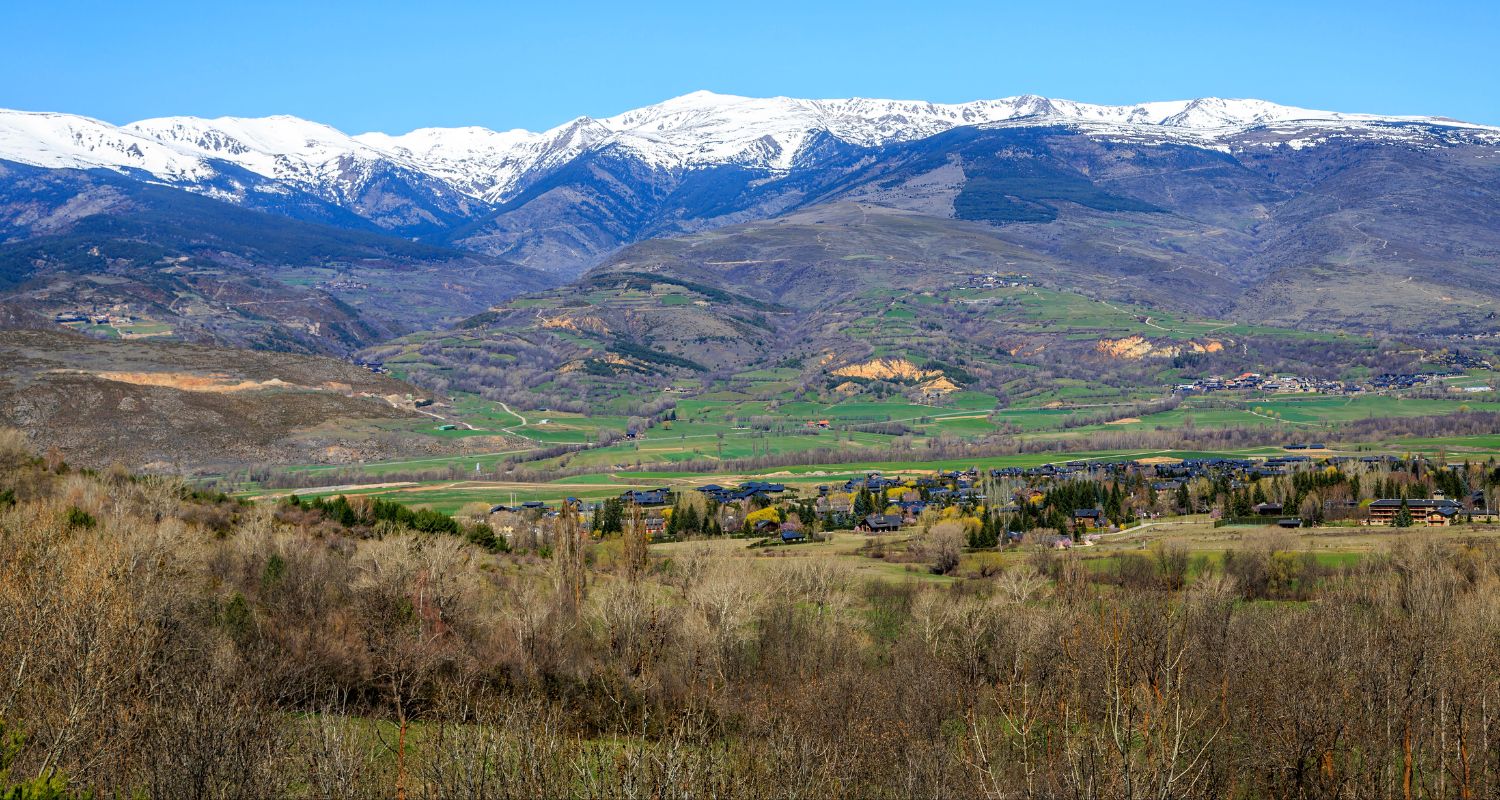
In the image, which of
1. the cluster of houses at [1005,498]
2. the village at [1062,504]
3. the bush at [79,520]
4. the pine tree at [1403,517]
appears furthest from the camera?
the cluster of houses at [1005,498]

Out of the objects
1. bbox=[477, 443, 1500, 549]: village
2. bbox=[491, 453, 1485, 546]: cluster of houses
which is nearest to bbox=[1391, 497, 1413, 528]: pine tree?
bbox=[477, 443, 1500, 549]: village

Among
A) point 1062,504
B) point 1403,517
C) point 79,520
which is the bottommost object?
point 1403,517

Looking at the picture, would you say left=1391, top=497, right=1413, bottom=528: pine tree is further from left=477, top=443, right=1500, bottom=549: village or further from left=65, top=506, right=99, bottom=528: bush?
left=65, top=506, right=99, bottom=528: bush

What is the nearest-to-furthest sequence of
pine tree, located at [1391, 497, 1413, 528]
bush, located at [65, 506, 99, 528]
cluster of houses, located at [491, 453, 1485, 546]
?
bush, located at [65, 506, 99, 528], pine tree, located at [1391, 497, 1413, 528], cluster of houses, located at [491, 453, 1485, 546]

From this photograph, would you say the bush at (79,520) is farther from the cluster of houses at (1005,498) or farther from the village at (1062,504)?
the village at (1062,504)

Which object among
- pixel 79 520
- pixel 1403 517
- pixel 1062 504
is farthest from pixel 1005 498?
pixel 79 520

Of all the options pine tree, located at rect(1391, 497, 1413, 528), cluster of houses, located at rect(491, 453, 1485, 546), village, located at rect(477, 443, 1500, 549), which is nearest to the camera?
pine tree, located at rect(1391, 497, 1413, 528)

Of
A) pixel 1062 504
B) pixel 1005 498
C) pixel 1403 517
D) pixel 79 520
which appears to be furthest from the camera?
pixel 1005 498

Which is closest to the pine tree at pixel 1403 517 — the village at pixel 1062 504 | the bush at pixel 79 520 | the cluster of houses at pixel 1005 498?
the village at pixel 1062 504

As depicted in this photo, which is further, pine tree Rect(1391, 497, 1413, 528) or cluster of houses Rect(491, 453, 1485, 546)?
cluster of houses Rect(491, 453, 1485, 546)

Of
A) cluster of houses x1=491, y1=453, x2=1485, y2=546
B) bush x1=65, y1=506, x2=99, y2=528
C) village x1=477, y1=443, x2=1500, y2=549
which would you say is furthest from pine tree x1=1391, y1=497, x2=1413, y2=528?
bush x1=65, y1=506, x2=99, y2=528

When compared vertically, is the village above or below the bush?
below

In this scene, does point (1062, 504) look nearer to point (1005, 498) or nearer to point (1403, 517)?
point (1005, 498)

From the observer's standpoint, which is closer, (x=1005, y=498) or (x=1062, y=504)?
(x=1062, y=504)
